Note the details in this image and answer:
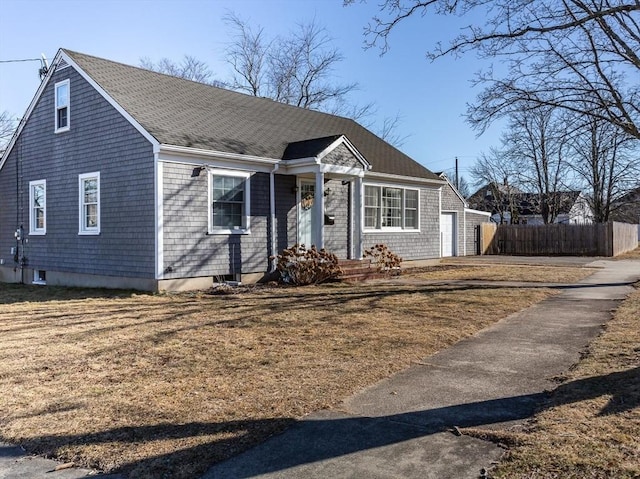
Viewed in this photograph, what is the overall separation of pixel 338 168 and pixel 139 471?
12185mm

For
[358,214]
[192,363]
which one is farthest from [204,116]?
[192,363]

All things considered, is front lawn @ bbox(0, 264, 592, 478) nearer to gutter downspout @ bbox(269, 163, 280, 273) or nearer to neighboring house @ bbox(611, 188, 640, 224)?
gutter downspout @ bbox(269, 163, 280, 273)

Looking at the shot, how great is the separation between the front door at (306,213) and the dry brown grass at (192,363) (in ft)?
15.5

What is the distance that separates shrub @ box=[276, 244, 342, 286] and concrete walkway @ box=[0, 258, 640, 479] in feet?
23.6

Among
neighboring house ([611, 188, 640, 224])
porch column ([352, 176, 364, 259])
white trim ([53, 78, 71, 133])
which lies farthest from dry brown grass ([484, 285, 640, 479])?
neighboring house ([611, 188, 640, 224])

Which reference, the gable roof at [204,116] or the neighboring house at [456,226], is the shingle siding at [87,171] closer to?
the gable roof at [204,116]


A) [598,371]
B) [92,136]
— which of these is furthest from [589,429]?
[92,136]

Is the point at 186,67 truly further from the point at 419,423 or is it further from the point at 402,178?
the point at 419,423

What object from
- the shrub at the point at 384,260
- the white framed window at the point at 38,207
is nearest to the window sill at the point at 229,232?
the shrub at the point at 384,260

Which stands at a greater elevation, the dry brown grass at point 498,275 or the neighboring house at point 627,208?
the neighboring house at point 627,208

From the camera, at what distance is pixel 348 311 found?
9391 millimetres

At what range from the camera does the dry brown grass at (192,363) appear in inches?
152

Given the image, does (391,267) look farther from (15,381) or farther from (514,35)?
(15,381)

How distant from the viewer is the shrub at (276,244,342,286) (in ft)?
44.9
